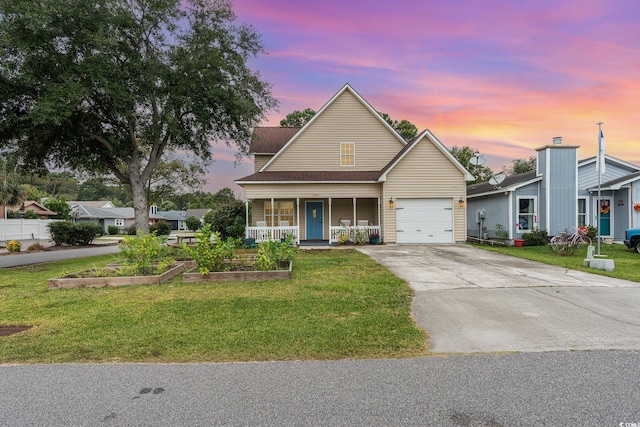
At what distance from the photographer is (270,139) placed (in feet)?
70.4

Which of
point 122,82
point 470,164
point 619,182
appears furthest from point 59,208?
point 619,182

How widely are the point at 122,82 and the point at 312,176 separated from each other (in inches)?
369

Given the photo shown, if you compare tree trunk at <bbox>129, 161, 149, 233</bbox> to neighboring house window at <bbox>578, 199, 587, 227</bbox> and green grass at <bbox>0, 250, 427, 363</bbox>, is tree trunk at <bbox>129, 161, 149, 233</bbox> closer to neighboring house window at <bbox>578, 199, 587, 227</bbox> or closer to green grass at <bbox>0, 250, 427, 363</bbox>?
green grass at <bbox>0, 250, 427, 363</bbox>

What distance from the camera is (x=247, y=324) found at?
4.89m

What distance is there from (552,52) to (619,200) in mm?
9018

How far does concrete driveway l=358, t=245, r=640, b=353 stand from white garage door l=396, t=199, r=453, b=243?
743 cm

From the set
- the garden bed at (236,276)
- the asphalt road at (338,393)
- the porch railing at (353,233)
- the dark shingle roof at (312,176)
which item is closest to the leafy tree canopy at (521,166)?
the dark shingle roof at (312,176)

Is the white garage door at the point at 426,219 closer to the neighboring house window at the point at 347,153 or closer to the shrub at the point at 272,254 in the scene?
the neighboring house window at the point at 347,153

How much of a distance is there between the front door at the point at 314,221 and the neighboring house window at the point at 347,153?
2.81 meters

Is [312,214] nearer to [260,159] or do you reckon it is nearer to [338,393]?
[260,159]

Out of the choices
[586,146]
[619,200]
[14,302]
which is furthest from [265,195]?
[619,200]

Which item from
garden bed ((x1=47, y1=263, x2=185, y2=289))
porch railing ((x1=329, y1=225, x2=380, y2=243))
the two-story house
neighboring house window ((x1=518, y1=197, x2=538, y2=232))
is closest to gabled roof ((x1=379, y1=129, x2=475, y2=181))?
the two-story house

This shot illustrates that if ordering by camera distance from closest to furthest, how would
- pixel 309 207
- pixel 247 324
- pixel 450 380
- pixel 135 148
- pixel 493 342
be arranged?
pixel 450 380 < pixel 493 342 < pixel 247 324 < pixel 135 148 < pixel 309 207

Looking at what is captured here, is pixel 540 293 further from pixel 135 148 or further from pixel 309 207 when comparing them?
pixel 135 148
